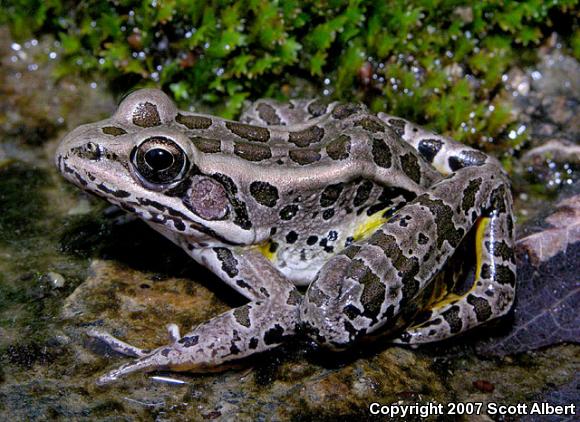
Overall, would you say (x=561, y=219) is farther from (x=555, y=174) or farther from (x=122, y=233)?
(x=122, y=233)

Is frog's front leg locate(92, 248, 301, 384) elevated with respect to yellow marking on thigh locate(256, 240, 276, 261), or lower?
lower

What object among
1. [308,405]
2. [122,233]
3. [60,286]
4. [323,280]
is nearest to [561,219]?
[323,280]

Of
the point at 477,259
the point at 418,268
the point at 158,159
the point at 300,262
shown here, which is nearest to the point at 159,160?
the point at 158,159

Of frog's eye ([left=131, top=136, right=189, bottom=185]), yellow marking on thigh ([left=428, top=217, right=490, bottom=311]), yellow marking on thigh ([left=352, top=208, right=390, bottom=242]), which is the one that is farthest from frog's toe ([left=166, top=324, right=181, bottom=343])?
yellow marking on thigh ([left=428, top=217, right=490, bottom=311])

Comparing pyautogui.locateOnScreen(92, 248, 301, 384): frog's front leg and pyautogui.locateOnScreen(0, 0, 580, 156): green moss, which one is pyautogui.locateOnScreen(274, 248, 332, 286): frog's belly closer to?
pyautogui.locateOnScreen(92, 248, 301, 384): frog's front leg

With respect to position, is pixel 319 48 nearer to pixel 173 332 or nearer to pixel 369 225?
pixel 369 225

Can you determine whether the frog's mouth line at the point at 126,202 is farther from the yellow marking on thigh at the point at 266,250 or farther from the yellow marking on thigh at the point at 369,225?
the yellow marking on thigh at the point at 369,225

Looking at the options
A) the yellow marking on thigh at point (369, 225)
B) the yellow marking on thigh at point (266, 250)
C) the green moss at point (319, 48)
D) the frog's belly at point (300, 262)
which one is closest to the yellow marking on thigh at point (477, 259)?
the yellow marking on thigh at point (369, 225)

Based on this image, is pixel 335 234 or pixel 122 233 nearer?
pixel 335 234
